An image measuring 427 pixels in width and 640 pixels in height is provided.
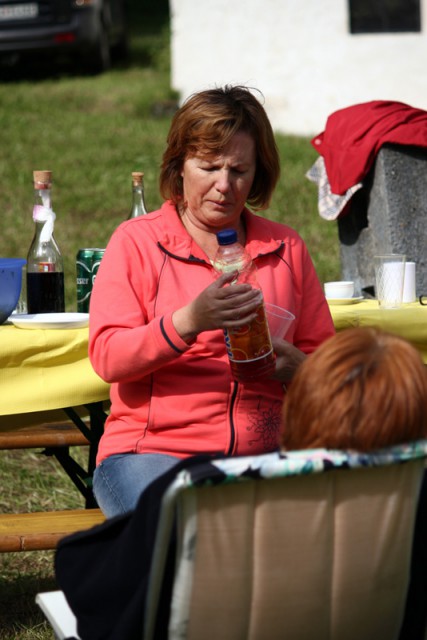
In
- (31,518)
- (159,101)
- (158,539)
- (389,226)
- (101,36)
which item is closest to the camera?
(158,539)

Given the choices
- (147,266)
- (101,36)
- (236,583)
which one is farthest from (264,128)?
(101,36)

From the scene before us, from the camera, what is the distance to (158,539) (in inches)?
69.8

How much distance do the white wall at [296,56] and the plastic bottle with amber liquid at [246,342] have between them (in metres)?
8.52

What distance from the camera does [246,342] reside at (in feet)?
8.39

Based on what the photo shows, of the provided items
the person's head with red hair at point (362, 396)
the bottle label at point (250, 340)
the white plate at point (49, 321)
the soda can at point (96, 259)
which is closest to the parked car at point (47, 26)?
the soda can at point (96, 259)

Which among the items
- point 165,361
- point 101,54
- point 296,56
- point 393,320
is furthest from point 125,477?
point 101,54

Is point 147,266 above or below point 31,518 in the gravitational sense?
above

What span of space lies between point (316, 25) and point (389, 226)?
6335 mm

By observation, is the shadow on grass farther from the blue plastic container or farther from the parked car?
the parked car

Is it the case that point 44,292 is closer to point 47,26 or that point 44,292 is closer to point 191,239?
point 191,239

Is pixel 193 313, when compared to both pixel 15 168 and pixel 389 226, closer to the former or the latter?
pixel 389 226

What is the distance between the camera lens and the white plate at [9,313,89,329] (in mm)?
3074

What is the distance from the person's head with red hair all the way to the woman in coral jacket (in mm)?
629

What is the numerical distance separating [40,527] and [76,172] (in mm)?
7407
